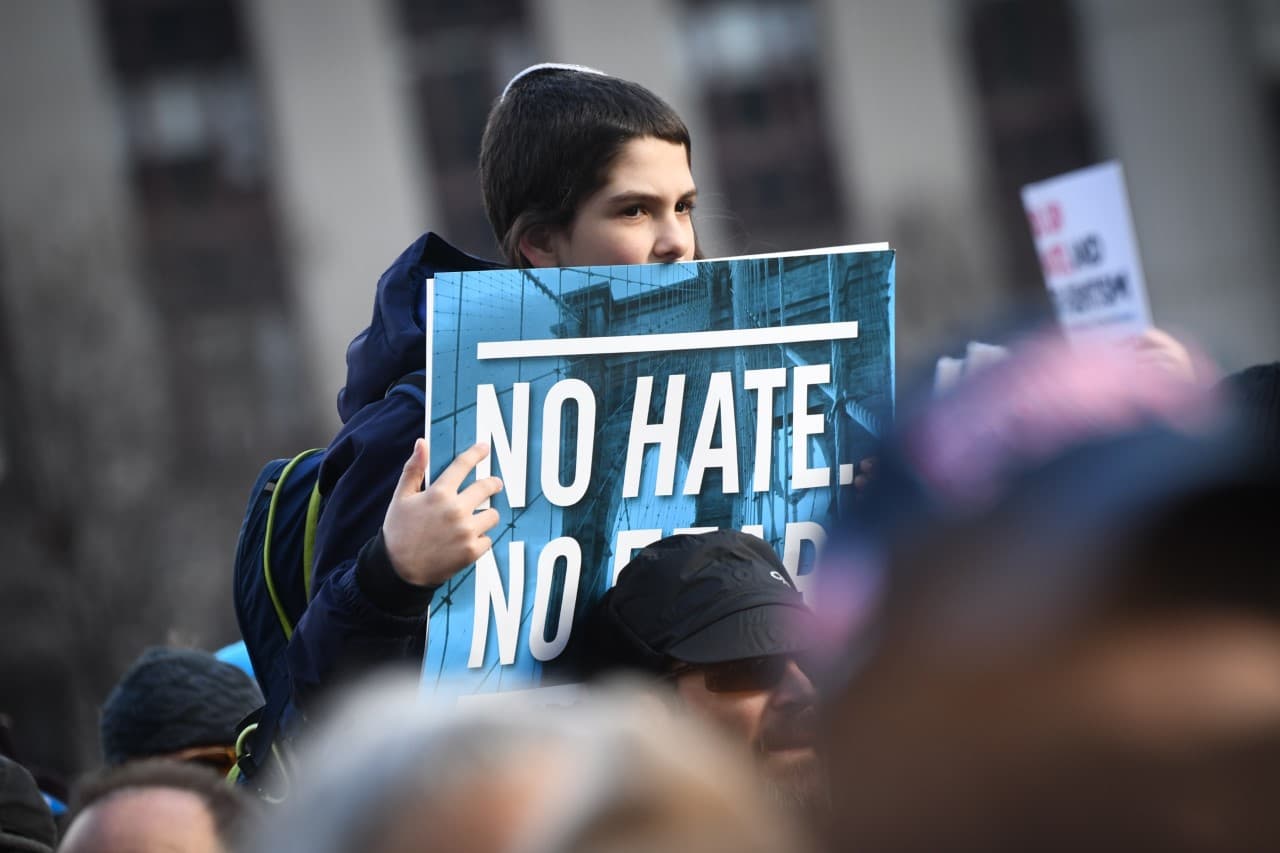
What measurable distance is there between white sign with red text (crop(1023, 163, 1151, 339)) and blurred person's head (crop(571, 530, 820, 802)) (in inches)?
147

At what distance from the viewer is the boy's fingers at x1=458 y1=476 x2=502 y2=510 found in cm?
211

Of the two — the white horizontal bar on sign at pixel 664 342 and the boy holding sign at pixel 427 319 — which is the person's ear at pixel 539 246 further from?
the white horizontal bar on sign at pixel 664 342

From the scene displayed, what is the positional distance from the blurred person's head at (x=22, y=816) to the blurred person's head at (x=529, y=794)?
7.71ft

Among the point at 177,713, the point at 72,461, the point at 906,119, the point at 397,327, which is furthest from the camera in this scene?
the point at 906,119

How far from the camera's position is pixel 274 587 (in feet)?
8.39

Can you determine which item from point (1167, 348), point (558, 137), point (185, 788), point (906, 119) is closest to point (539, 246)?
point (558, 137)

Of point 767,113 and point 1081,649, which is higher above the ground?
point 767,113

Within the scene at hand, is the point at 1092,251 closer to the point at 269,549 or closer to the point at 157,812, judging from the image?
the point at 269,549

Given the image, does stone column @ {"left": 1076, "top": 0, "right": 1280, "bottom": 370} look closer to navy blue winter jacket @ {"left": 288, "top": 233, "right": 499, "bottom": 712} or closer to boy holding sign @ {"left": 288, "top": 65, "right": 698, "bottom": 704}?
boy holding sign @ {"left": 288, "top": 65, "right": 698, "bottom": 704}

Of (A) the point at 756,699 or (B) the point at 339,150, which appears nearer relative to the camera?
(A) the point at 756,699

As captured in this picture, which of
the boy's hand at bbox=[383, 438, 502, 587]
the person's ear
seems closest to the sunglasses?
the boy's hand at bbox=[383, 438, 502, 587]

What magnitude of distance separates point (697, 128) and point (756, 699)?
39.5 m

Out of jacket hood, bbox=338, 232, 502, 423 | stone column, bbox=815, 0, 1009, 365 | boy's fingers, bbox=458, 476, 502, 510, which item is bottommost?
boy's fingers, bbox=458, 476, 502, 510

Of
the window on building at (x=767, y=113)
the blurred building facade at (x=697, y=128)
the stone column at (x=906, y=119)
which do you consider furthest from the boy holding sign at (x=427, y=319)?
the window on building at (x=767, y=113)
